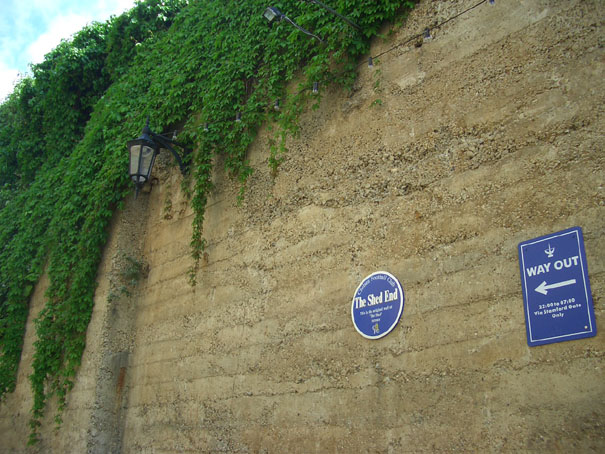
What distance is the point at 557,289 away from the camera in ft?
9.53

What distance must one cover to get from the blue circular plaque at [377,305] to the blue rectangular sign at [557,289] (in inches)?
33.2

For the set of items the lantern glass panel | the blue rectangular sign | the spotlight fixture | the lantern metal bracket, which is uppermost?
the spotlight fixture

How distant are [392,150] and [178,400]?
2816mm

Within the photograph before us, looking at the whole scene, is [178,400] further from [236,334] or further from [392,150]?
[392,150]

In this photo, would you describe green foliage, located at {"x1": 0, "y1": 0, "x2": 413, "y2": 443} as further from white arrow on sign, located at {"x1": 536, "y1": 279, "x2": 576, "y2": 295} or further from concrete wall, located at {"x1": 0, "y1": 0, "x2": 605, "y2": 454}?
white arrow on sign, located at {"x1": 536, "y1": 279, "x2": 576, "y2": 295}

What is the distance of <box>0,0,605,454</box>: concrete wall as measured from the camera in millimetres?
3021

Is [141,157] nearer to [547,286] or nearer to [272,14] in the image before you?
[272,14]

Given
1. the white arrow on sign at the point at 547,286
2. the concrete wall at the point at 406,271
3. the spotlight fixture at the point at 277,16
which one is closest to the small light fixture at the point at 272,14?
the spotlight fixture at the point at 277,16

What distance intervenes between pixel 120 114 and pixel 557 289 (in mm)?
5500

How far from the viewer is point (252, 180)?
5109mm

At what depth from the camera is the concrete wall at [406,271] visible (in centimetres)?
302

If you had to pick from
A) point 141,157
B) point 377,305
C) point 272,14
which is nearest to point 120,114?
point 141,157

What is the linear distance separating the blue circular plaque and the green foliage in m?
1.53

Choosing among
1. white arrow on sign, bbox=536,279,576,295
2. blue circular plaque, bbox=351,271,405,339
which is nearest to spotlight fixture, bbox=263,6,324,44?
blue circular plaque, bbox=351,271,405,339
